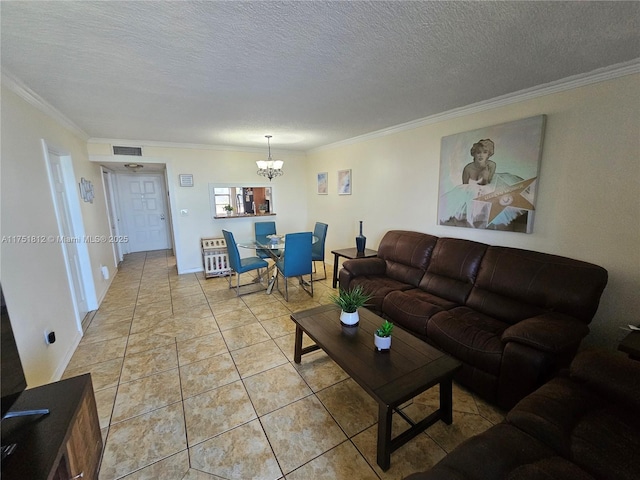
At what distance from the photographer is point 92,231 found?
3.86 m

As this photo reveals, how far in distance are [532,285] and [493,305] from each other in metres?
0.34

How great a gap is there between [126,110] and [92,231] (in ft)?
6.65

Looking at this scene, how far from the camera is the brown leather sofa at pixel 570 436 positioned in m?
1.01

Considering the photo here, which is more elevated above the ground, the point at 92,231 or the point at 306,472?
the point at 92,231

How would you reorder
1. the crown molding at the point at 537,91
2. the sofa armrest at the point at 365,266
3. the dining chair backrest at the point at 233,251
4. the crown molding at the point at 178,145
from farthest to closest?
the crown molding at the point at 178,145, the dining chair backrest at the point at 233,251, the sofa armrest at the point at 365,266, the crown molding at the point at 537,91

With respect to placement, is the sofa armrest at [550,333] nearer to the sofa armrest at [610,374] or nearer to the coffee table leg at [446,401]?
the sofa armrest at [610,374]

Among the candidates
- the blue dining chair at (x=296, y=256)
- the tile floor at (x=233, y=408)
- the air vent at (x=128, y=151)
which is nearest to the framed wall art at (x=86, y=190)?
the air vent at (x=128, y=151)

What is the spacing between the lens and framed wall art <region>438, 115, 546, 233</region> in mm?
2445

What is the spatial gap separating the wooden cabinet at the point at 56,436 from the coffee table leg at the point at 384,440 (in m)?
1.38

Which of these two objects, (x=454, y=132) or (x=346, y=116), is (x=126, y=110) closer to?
(x=346, y=116)

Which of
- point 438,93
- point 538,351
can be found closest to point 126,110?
point 438,93

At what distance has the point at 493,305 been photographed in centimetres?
234

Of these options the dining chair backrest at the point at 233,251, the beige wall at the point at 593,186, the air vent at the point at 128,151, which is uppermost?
the air vent at the point at 128,151

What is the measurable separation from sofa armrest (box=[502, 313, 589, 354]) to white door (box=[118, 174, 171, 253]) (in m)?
7.73
